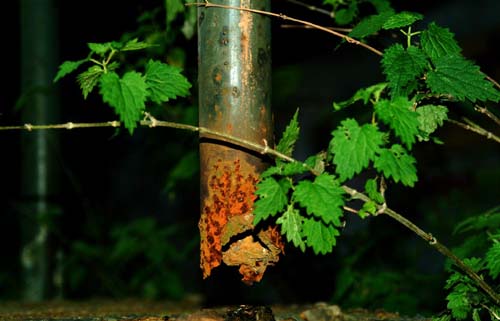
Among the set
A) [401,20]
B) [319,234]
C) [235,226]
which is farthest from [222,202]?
[401,20]

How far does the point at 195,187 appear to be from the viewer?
4316 mm

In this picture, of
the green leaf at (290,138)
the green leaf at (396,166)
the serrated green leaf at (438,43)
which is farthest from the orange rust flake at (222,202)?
the serrated green leaf at (438,43)

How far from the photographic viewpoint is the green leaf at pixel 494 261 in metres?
2.01

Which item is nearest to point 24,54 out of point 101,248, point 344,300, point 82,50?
point 82,50

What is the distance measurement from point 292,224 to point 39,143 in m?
2.93

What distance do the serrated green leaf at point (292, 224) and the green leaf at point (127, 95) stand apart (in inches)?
17.6

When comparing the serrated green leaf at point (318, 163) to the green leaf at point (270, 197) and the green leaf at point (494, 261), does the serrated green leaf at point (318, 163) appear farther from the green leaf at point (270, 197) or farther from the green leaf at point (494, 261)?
the green leaf at point (494, 261)

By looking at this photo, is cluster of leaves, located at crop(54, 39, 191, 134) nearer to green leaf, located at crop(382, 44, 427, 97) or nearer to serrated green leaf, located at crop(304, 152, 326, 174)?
serrated green leaf, located at crop(304, 152, 326, 174)

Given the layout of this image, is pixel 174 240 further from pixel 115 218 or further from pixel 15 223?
pixel 15 223

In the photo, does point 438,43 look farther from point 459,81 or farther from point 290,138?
point 290,138

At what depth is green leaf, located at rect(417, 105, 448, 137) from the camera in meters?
2.04

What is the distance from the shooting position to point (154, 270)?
5336 mm

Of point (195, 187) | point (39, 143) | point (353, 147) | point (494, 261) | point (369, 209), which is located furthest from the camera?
point (39, 143)

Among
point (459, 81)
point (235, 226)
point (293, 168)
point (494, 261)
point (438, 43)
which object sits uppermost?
point (438, 43)
